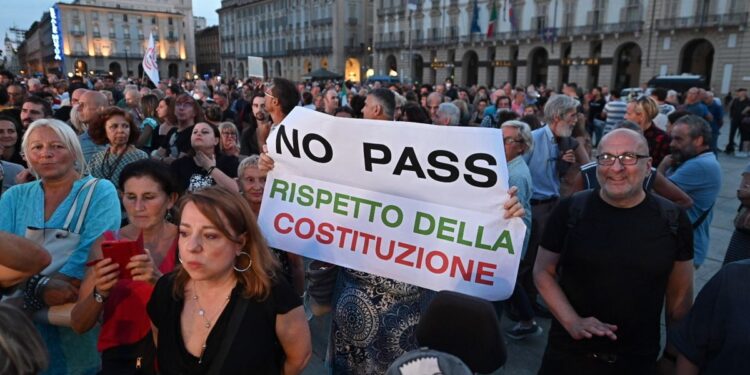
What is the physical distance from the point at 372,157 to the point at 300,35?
229 feet

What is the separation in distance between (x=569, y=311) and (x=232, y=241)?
1.59 m

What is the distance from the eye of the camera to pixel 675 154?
12.6 ft

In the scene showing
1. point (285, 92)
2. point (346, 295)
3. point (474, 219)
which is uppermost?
point (285, 92)

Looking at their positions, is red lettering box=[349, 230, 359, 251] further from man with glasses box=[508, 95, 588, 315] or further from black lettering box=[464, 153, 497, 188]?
man with glasses box=[508, 95, 588, 315]

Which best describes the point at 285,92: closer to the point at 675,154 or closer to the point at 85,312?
the point at 85,312

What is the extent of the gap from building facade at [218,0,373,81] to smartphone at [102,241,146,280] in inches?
2429

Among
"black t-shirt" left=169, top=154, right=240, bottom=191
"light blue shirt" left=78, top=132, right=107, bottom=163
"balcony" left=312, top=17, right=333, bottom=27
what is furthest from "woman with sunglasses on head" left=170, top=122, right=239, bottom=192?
"balcony" left=312, top=17, right=333, bottom=27

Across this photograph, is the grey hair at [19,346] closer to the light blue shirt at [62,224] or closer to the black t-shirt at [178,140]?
the light blue shirt at [62,224]

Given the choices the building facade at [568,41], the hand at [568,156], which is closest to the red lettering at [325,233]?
the hand at [568,156]

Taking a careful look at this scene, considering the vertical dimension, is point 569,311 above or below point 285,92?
below

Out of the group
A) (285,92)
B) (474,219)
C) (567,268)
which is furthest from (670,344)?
(285,92)

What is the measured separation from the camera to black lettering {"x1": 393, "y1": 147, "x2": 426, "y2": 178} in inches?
93.2

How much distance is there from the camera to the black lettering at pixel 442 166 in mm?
2301

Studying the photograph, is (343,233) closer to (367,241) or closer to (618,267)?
(367,241)
